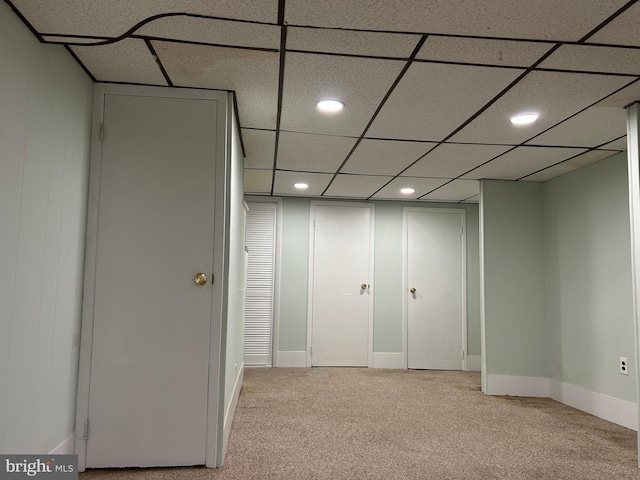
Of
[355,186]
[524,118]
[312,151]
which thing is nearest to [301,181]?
[355,186]

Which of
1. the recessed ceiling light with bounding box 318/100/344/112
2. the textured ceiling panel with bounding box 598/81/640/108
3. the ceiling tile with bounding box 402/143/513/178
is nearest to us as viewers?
the textured ceiling panel with bounding box 598/81/640/108

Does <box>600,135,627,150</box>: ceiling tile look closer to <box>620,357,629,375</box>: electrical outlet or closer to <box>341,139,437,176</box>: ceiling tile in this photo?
<box>341,139,437,176</box>: ceiling tile

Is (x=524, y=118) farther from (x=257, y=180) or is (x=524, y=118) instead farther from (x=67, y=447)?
(x=67, y=447)

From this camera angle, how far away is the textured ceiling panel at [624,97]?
227cm

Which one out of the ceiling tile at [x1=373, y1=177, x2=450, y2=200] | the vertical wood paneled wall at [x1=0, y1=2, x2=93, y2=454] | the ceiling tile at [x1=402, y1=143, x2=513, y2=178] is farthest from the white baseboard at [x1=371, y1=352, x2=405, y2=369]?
the vertical wood paneled wall at [x1=0, y1=2, x2=93, y2=454]

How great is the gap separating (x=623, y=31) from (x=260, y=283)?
Answer: 170 inches

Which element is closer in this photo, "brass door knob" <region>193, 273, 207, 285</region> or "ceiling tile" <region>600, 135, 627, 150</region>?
"brass door knob" <region>193, 273, 207, 285</region>

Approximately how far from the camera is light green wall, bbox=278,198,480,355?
17.6 ft

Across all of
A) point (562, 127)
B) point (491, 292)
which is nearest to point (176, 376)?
point (562, 127)

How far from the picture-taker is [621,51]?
1.89 metres

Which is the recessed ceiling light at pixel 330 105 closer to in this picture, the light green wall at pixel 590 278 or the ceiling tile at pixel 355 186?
the ceiling tile at pixel 355 186

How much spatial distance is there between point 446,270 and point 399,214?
913mm

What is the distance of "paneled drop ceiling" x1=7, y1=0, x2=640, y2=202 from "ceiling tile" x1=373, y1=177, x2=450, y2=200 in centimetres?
92

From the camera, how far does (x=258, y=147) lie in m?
3.46
